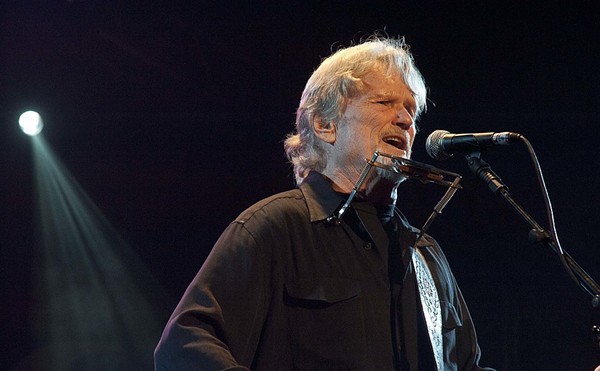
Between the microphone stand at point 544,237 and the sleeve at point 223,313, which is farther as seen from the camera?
the sleeve at point 223,313

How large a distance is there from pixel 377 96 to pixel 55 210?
3.63 m

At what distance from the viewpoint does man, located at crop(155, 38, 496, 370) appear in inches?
93.1

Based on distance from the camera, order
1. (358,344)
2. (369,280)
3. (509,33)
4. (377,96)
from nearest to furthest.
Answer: (358,344)
(369,280)
(377,96)
(509,33)

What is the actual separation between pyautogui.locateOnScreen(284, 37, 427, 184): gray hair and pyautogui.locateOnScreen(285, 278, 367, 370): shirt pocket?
657mm

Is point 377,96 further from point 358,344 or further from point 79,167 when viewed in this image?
point 79,167

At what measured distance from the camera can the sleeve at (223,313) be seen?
7.25 feet

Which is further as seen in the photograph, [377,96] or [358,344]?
[377,96]

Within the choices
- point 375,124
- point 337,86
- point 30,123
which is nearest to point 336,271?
point 375,124

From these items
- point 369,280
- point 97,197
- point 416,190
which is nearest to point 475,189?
point 416,190

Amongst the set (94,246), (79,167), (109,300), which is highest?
(79,167)

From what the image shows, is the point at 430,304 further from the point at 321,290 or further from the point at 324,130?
the point at 324,130

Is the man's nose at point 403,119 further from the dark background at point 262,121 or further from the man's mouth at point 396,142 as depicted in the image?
the dark background at point 262,121

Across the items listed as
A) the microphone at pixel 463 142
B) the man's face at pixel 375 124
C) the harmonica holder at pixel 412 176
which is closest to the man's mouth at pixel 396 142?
the man's face at pixel 375 124

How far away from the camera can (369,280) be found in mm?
2629
